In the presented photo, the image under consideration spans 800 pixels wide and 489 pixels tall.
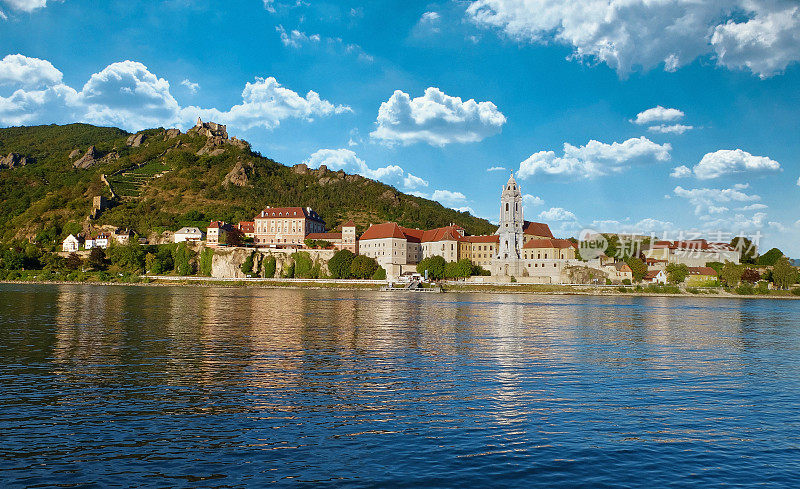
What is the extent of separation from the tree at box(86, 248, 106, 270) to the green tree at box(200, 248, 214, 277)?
Answer: 2043 cm

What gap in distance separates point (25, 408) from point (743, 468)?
16.1 m

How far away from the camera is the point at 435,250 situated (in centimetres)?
12156

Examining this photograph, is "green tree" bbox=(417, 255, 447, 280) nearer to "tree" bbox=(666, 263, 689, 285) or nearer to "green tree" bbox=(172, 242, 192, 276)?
"tree" bbox=(666, 263, 689, 285)

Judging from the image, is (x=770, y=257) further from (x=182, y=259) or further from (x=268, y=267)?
(x=182, y=259)

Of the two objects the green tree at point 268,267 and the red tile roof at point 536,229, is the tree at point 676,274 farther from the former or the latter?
the green tree at point 268,267

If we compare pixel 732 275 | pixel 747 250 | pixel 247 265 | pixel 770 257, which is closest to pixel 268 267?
pixel 247 265

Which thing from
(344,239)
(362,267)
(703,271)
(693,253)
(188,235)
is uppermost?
(188,235)

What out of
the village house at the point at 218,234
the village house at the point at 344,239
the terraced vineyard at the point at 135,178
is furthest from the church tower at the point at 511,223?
the terraced vineyard at the point at 135,178

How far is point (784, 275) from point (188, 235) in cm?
11706

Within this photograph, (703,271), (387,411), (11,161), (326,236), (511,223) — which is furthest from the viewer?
(11,161)

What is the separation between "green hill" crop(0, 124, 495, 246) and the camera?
141125mm

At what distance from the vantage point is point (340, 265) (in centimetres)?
10900

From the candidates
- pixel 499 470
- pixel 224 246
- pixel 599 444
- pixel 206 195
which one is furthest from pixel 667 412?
pixel 206 195

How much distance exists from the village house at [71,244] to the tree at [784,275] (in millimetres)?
141741
